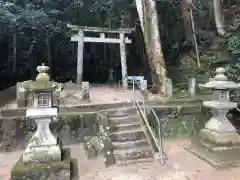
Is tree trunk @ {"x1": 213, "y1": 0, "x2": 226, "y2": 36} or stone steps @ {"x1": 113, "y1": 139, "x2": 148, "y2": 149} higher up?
tree trunk @ {"x1": 213, "y1": 0, "x2": 226, "y2": 36}

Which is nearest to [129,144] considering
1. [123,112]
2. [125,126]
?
[125,126]

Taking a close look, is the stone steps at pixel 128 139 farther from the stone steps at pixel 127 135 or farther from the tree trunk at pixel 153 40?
the tree trunk at pixel 153 40

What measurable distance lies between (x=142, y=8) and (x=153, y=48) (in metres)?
1.70

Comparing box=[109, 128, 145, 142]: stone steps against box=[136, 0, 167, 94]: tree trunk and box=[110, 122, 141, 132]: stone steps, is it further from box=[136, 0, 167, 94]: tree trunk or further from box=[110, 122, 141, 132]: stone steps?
box=[136, 0, 167, 94]: tree trunk

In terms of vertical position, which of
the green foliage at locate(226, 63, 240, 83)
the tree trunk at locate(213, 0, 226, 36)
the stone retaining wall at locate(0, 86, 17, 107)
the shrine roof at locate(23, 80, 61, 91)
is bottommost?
the stone retaining wall at locate(0, 86, 17, 107)

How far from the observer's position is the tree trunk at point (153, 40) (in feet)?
30.5

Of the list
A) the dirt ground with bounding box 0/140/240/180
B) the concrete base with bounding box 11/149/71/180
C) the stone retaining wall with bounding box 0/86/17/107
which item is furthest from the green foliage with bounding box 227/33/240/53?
the stone retaining wall with bounding box 0/86/17/107

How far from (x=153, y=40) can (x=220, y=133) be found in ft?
15.7

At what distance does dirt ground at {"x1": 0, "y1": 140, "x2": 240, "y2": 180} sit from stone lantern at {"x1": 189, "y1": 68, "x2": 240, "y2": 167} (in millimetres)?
277

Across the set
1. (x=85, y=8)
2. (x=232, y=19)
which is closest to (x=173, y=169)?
(x=232, y=19)

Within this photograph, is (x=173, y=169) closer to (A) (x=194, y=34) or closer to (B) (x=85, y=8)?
(A) (x=194, y=34)

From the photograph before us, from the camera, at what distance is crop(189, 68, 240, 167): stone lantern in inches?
223

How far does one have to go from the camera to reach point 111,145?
6.18 metres

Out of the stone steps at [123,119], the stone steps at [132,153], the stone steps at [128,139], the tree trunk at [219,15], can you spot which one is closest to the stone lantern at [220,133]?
the stone steps at [132,153]
